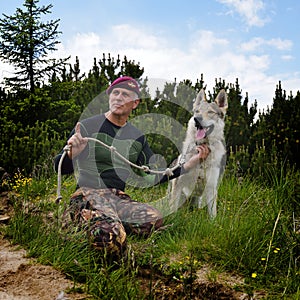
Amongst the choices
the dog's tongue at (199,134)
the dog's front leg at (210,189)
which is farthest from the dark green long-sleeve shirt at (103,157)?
the dog's tongue at (199,134)

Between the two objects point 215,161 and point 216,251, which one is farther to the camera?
point 215,161

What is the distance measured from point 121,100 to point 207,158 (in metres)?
1.34

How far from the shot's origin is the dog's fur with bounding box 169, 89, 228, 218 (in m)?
4.39

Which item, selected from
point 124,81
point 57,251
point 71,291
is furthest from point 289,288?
point 124,81

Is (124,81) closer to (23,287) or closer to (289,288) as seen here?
(23,287)

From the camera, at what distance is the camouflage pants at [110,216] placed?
3150 mm

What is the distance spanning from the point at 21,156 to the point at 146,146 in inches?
138

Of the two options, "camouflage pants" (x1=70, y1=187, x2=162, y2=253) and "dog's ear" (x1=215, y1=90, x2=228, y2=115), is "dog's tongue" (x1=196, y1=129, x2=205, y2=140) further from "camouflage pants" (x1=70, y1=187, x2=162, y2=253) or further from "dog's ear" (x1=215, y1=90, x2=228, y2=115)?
"camouflage pants" (x1=70, y1=187, x2=162, y2=253)

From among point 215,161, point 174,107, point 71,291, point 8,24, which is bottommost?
point 71,291

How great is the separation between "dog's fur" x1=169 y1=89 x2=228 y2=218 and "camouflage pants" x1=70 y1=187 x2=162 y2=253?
2.00ft

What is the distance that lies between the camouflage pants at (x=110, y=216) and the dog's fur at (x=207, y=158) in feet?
2.00

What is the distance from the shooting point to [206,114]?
446cm

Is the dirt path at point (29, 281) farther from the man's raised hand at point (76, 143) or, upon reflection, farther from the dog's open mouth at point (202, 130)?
→ the dog's open mouth at point (202, 130)

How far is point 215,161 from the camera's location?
4.54 m
